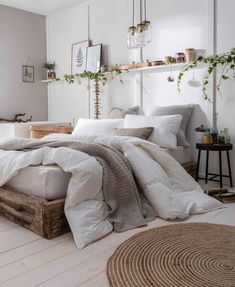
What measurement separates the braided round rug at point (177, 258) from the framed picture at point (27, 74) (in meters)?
4.22

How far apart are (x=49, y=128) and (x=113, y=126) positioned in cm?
133

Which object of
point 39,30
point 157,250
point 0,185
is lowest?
point 157,250

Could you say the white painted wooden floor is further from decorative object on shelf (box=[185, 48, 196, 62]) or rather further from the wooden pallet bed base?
decorative object on shelf (box=[185, 48, 196, 62])

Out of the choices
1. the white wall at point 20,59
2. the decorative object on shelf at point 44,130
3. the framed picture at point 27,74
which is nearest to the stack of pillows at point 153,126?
the decorative object on shelf at point 44,130

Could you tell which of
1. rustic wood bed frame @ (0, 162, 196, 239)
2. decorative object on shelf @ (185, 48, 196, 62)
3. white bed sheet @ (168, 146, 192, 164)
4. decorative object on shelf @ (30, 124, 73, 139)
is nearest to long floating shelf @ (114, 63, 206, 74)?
decorative object on shelf @ (185, 48, 196, 62)

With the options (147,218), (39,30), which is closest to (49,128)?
(39,30)

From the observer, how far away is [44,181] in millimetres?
2268

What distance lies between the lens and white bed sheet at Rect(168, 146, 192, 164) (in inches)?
148

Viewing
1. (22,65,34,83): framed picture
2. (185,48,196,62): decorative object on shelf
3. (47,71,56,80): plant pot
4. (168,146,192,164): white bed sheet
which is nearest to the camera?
(168,146,192,164): white bed sheet

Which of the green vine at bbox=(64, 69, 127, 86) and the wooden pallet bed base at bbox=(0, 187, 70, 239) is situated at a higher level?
the green vine at bbox=(64, 69, 127, 86)

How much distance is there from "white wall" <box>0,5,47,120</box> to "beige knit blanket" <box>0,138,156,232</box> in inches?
121

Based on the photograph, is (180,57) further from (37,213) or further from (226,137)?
(37,213)

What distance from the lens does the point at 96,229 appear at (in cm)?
222

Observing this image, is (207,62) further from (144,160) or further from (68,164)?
(68,164)
